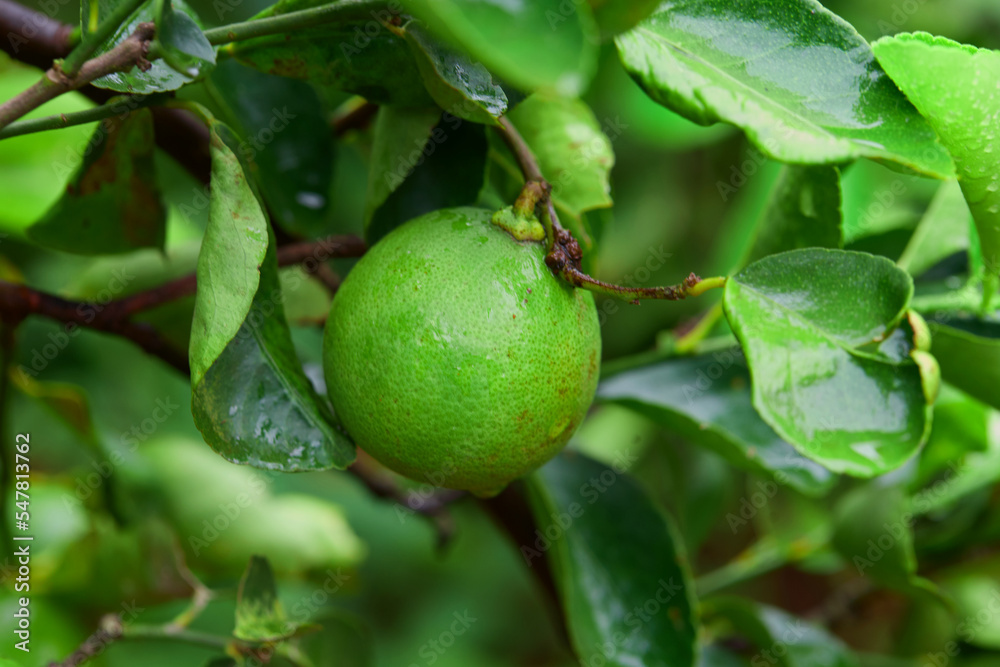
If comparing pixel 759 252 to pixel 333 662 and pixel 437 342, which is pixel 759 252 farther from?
pixel 333 662

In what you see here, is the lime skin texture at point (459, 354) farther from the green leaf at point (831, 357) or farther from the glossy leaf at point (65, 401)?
the glossy leaf at point (65, 401)

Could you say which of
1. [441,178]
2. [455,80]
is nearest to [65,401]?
[441,178]

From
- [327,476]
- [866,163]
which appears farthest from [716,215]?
[327,476]

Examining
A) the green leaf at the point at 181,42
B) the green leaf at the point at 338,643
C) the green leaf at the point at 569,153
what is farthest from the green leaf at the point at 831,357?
the green leaf at the point at 338,643

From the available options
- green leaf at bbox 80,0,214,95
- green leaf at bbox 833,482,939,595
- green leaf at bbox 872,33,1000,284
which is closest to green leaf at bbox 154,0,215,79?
green leaf at bbox 80,0,214,95

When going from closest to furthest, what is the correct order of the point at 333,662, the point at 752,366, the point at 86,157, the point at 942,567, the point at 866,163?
the point at 752,366, the point at 86,157, the point at 333,662, the point at 942,567, the point at 866,163

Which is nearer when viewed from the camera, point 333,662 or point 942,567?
point 333,662

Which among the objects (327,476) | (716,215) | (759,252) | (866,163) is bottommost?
(327,476)

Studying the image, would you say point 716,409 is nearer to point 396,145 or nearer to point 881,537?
point 881,537
